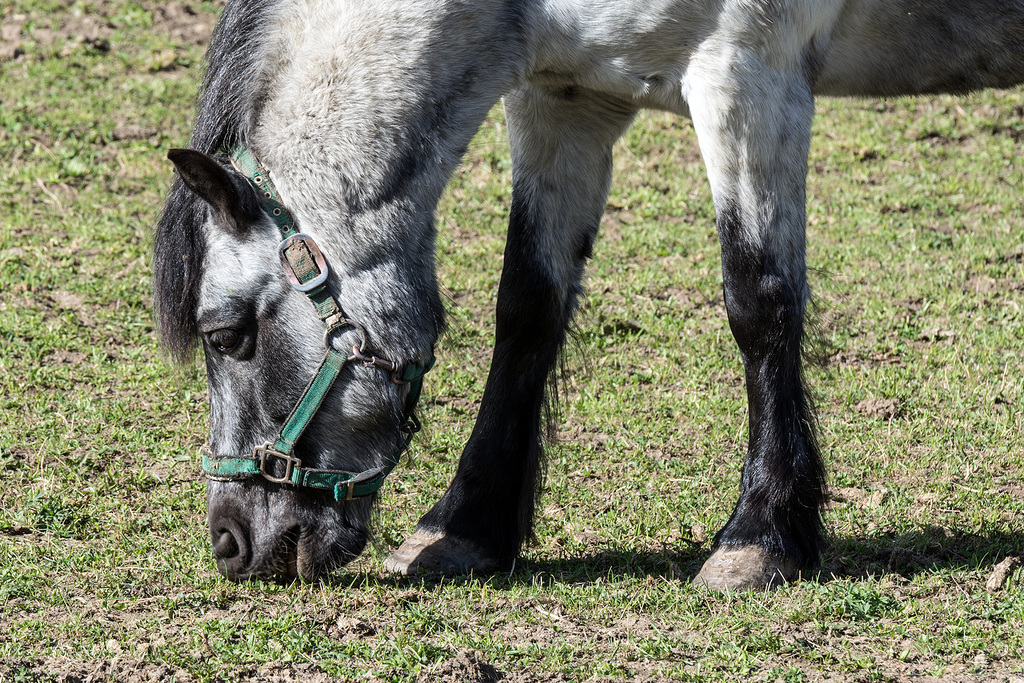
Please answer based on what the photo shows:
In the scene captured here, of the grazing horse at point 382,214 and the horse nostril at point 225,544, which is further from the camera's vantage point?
the horse nostril at point 225,544

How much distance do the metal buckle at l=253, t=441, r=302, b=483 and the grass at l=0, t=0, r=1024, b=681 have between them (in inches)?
15.4

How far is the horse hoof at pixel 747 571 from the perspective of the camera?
3.32 metres

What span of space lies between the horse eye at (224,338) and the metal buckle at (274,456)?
285 millimetres

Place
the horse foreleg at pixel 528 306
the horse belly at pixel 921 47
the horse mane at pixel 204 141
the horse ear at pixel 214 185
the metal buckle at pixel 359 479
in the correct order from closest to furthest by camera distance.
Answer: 1. the horse ear at pixel 214 185
2. the horse mane at pixel 204 141
3. the metal buckle at pixel 359 479
4. the horse belly at pixel 921 47
5. the horse foreleg at pixel 528 306

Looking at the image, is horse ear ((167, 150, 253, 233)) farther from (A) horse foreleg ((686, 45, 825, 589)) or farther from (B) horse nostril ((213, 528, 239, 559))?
(A) horse foreleg ((686, 45, 825, 589))

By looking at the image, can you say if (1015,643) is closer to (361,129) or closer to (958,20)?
(958,20)

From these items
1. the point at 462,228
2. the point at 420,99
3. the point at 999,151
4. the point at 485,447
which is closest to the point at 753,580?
the point at 485,447

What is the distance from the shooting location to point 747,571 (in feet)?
10.9

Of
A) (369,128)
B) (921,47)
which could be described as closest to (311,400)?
(369,128)

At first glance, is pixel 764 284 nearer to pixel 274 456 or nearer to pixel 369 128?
pixel 369 128

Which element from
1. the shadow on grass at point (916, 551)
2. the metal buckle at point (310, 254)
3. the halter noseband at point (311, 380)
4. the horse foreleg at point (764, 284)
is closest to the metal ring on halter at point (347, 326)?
the halter noseband at point (311, 380)

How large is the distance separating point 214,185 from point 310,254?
1.01 ft

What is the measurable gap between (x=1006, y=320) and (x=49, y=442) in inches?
170

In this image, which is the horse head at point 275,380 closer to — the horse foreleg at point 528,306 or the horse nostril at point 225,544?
the horse nostril at point 225,544
